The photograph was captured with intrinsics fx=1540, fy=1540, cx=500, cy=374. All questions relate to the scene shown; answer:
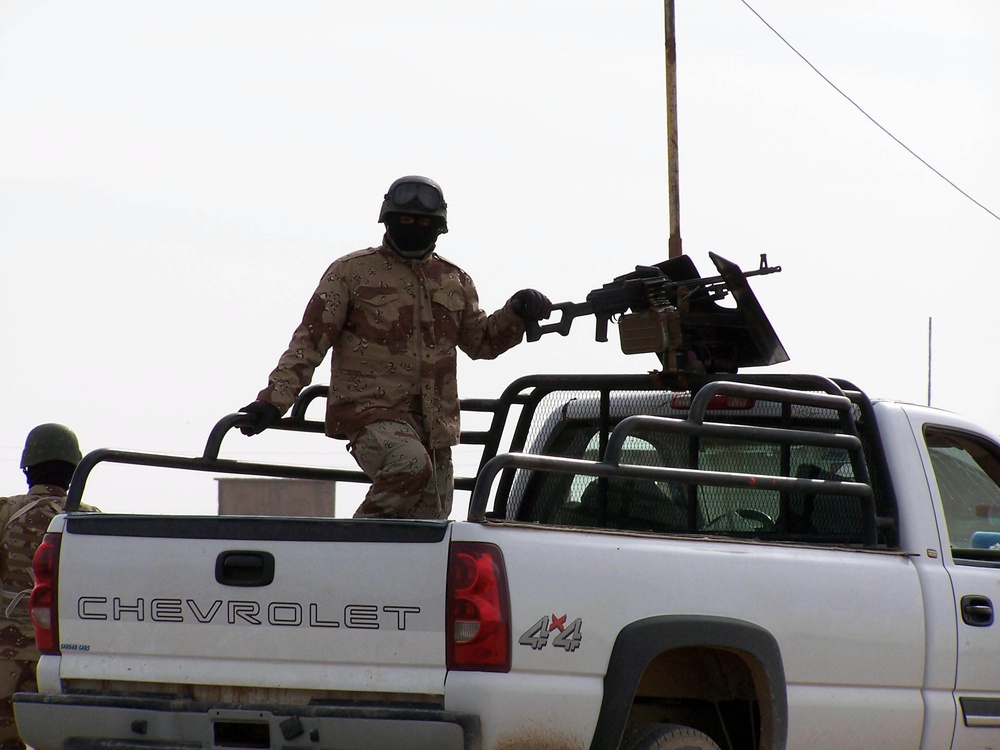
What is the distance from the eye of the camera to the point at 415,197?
5.77 meters

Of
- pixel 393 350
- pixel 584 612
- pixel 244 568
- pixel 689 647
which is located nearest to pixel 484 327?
pixel 393 350

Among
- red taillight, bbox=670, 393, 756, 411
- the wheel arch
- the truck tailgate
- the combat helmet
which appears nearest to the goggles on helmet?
the combat helmet

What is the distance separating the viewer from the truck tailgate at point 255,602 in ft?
13.7

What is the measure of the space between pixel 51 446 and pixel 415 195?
7.99 ft

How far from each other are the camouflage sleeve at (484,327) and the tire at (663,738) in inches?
80.3

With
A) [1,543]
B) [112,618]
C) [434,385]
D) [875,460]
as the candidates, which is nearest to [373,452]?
[434,385]

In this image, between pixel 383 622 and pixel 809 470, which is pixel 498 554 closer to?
pixel 383 622

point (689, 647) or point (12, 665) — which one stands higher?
point (689, 647)

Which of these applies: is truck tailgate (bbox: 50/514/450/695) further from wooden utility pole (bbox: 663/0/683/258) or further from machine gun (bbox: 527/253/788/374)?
wooden utility pole (bbox: 663/0/683/258)

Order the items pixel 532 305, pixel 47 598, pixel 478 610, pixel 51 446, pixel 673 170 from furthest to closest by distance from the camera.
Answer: pixel 673 170
pixel 51 446
pixel 532 305
pixel 47 598
pixel 478 610

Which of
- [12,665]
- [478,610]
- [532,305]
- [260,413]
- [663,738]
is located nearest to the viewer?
[478,610]

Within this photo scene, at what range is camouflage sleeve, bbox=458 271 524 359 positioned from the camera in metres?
6.17

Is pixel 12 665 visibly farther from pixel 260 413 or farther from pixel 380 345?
pixel 380 345

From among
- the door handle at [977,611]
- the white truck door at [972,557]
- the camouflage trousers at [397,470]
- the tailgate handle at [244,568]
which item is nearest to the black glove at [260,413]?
the camouflage trousers at [397,470]
